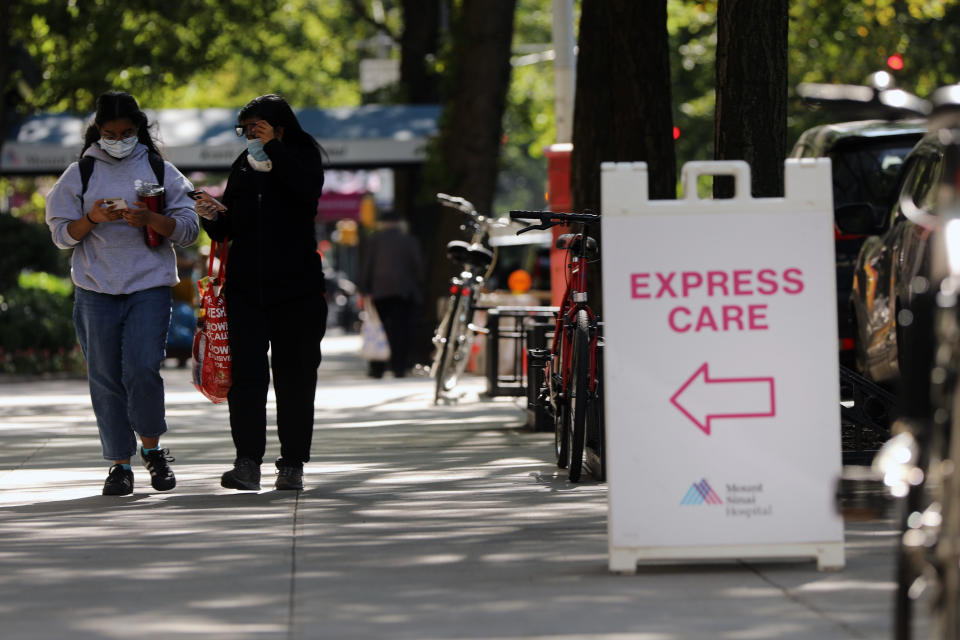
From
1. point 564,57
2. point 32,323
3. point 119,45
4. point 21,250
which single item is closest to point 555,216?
point 564,57

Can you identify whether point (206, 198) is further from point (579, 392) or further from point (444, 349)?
point (444, 349)

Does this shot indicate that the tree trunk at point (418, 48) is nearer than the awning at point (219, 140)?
No

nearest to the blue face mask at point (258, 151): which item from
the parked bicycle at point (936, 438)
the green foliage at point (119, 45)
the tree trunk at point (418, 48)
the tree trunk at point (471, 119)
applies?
the parked bicycle at point (936, 438)

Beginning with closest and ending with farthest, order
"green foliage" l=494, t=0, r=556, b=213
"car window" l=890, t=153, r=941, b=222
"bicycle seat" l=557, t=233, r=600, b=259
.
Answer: "car window" l=890, t=153, r=941, b=222 < "bicycle seat" l=557, t=233, r=600, b=259 < "green foliage" l=494, t=0, r=556, b=213

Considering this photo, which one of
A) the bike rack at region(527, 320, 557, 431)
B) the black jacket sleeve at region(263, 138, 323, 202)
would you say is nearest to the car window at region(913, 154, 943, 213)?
the bike rack at region(527, 320, 557, 431)

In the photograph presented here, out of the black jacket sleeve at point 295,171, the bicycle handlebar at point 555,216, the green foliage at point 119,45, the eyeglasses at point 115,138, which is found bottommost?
the bicycle handlebar at point 555,216

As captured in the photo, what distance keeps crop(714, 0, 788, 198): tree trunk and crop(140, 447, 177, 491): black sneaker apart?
10.5 feet

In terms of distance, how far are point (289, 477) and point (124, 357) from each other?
3.15ft

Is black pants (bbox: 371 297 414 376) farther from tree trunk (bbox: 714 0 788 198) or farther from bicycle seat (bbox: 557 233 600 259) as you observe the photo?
bicycle seat (bbox: 557 233 600 259)

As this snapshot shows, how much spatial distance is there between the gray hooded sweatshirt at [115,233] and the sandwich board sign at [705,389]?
3.32m

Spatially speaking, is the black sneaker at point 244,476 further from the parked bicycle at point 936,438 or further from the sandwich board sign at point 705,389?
the parked bicycle at point 936,438

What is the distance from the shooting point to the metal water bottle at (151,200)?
8534 millimetres

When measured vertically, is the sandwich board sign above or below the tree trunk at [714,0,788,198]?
below

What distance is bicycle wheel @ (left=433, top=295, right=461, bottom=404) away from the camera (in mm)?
14789
